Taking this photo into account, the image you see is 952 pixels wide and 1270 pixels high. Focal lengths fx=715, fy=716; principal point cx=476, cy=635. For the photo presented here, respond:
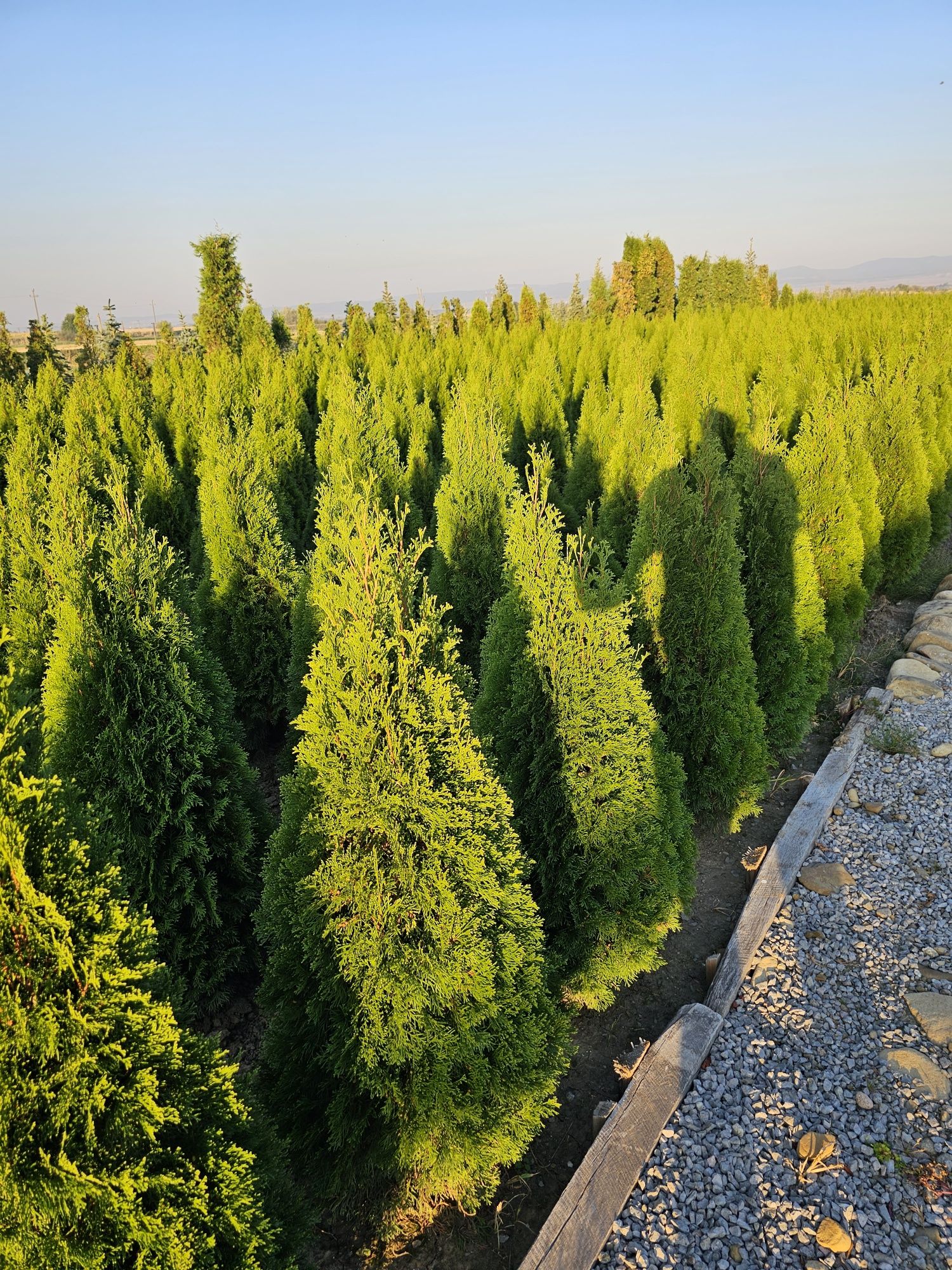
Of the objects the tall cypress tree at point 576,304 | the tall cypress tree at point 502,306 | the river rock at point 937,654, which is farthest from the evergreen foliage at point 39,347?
the tall cypress tree at point 576,304

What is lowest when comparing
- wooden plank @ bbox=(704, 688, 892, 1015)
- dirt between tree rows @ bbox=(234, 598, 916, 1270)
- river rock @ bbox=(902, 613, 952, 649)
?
dirt between tree rows @ bbox=(234, 598, 916, 1270)

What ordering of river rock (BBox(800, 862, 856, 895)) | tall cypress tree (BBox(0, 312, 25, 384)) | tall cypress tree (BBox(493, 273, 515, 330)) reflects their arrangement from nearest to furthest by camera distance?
river rock (BBox(800, 862, 856, 895)) < tall cypress tree (BBox(0, 312, 25, 384)) < tall cypress tree (BBox(493, 273, 515, 330))

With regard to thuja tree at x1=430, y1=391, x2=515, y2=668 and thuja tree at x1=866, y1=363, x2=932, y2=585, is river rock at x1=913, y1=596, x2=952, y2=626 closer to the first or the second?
thuja tree at x1=866, y1=363, x2=932, y2=585

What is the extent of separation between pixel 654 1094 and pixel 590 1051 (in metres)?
0.76

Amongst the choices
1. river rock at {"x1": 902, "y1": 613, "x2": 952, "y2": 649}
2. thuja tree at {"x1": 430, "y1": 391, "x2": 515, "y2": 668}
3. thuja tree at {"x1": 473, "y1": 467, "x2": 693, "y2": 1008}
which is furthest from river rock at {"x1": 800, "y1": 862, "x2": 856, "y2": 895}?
river rock at {"x1": 902, "y1": 613, "x2": 952, "y2": 649}

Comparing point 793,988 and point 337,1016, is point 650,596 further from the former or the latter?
point 337,1016

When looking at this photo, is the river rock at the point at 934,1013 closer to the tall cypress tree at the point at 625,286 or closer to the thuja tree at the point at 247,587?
the thuja tree at the point at 247,587

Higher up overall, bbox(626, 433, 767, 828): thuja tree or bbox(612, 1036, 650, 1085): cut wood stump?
bbox(626, 433, 767, 828): thuja tree

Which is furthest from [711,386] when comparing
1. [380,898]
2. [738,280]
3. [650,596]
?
[738,280]

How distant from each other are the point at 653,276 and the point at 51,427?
3635 cm

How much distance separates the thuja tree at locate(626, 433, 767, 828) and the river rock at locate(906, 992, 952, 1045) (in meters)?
1.82

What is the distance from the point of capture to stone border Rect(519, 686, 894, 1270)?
307cm

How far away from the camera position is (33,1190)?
5.49 ft

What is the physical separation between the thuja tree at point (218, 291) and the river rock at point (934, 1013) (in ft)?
74.2
